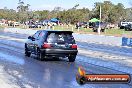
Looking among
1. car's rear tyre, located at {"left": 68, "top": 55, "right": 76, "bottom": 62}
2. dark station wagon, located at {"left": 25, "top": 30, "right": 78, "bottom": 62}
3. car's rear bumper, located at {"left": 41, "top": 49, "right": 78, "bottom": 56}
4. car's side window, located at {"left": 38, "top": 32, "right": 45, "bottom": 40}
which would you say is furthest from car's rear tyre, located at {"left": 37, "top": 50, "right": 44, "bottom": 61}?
car's rear tyre, located at {"left": 68, "top": 55, "right": 76, "bottom": 62}

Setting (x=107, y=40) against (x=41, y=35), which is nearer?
(x=41, y=35)

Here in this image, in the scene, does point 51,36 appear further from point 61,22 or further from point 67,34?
point 61,22

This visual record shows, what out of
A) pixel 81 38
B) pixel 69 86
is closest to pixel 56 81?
pixel 69 86

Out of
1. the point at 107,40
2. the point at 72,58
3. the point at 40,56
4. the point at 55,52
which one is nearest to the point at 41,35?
the point at 40,56

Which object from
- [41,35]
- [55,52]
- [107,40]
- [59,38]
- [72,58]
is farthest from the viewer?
[107,40]

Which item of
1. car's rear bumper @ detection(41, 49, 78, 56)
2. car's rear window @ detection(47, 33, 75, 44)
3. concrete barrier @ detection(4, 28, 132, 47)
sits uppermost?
car's rear window @ detection(47, 33, 75, 44)

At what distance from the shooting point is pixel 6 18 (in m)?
142

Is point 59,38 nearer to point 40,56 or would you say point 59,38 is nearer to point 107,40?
point 40,56

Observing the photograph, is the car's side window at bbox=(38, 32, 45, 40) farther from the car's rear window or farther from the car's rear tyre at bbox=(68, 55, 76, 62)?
the car's rear tyre at bbox=(68, 55, 76, 62)

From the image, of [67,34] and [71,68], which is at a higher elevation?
[67,34]

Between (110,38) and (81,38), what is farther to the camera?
(81,38)

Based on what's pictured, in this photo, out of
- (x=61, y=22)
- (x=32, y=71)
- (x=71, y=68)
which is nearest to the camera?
(x=32, y=71)

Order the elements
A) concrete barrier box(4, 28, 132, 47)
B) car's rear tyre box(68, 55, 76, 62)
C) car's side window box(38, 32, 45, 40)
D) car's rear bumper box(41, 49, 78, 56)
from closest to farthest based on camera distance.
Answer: car's rear bumper box(41, 49, 78, 56) < car's rear tyre box(68, 55, 76, 62) < car's side window box(38, 32, 45, 40) < concrete barrier box(4, 28, 132, 47)

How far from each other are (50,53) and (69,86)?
7.67m
